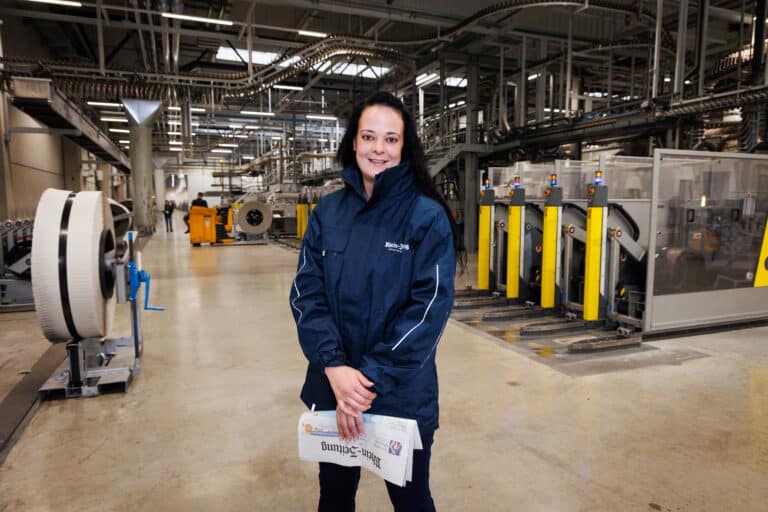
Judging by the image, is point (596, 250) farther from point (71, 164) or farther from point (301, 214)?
point (71, 164)

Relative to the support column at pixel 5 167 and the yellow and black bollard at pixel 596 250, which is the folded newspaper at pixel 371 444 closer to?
A: the yellow and black bollard at pixel 596 250

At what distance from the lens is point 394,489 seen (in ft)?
5.02

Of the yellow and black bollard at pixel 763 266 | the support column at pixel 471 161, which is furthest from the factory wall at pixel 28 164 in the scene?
the yellow and black bollard at pixel 763 266

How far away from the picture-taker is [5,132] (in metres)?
10.6

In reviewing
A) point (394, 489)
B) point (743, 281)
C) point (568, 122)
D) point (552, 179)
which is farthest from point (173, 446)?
point (568, 122)

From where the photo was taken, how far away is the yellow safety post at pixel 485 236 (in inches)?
268

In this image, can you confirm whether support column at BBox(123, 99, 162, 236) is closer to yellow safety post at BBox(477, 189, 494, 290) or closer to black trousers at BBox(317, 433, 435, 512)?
yellow safety post at BBox(477, 189, 494, 290)

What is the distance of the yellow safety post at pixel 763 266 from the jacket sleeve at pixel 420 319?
578 cm

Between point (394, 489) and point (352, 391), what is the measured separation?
16.3 inches

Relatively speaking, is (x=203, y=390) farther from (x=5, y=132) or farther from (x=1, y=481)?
(x=5, y=132)

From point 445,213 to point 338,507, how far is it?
1020mm

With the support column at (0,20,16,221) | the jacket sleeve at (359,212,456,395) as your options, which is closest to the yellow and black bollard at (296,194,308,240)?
the support column at (0,20,16,221)

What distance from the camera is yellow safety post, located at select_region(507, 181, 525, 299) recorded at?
6.18 meters

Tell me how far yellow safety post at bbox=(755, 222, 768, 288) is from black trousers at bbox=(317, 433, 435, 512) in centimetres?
577
